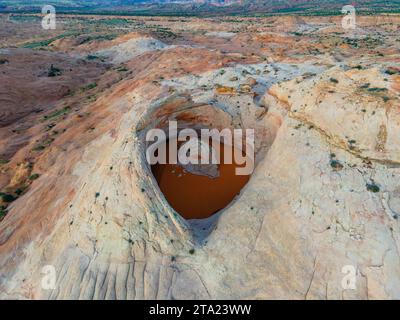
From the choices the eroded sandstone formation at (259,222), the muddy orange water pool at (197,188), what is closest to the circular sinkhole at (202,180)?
the muddy orange water pool at (197,188)

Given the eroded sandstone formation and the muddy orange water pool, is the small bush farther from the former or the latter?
the muddy orange water pool

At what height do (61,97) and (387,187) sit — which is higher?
(387,187)

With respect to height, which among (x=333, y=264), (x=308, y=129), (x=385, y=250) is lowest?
(x=333, y=264)

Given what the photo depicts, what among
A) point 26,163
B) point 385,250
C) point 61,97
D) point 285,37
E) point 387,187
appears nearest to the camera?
point 385,250

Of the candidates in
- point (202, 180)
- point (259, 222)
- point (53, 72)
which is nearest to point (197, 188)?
point (202, 180)

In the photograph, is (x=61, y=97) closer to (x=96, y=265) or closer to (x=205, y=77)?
(x=205, y=77)

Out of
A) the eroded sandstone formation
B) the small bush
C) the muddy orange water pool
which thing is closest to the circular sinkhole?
the muddy orange water pool

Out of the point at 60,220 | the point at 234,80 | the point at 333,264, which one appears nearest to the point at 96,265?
the point at 60,220
